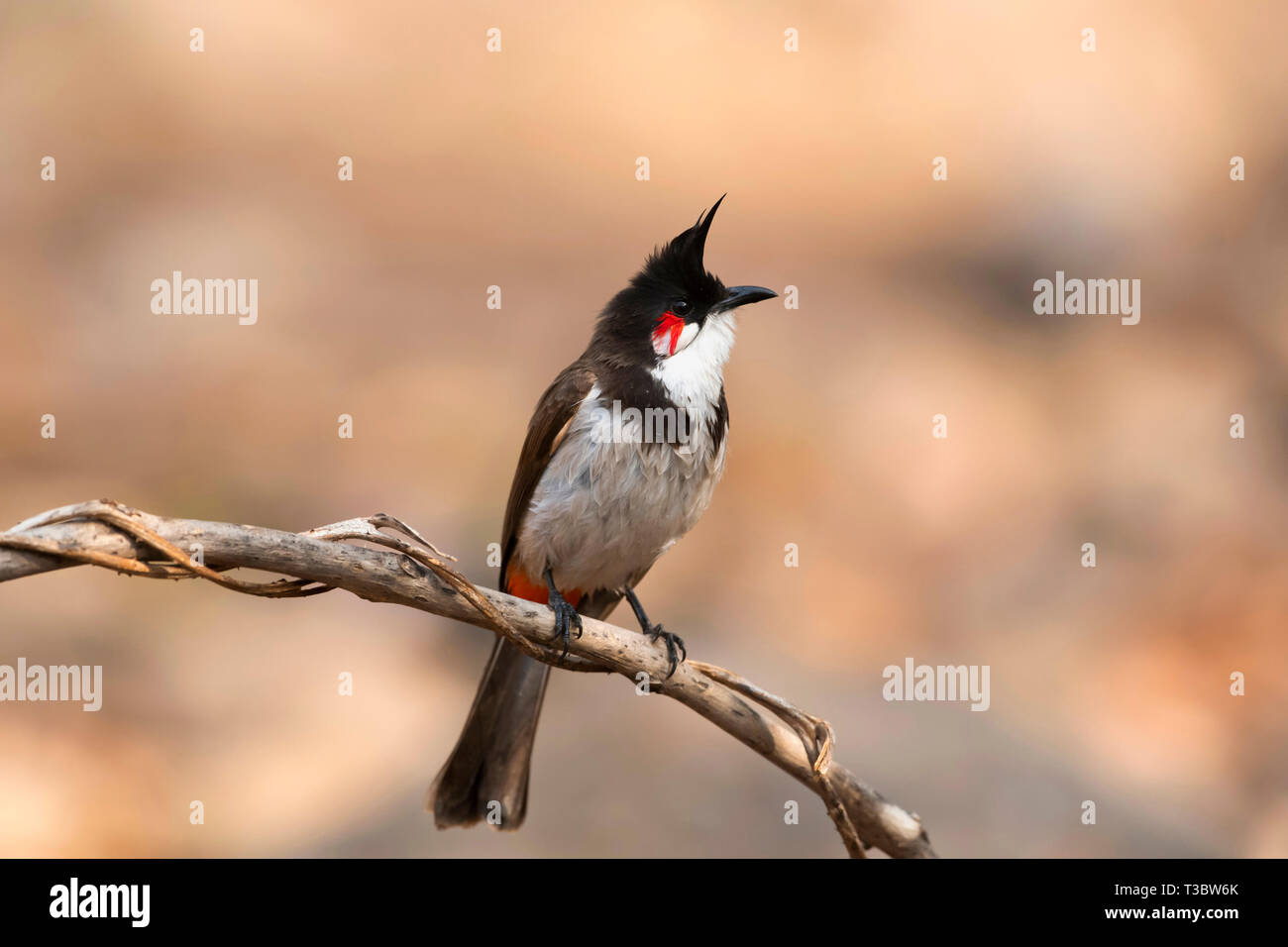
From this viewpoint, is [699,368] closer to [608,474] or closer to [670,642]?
[608,474]

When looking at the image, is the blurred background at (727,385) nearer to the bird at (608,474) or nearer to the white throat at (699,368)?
the bird at (608,474)

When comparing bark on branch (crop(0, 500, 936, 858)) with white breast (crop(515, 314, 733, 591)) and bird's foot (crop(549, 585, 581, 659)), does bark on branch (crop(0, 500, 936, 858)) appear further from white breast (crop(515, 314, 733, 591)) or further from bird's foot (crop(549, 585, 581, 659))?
white breast (crop(515, 314, 733, 591))

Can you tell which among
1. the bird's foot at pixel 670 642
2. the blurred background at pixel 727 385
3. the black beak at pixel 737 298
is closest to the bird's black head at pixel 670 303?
the black beak at pixel 737 298

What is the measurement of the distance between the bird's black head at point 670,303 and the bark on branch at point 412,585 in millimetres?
1041

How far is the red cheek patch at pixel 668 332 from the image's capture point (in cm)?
330

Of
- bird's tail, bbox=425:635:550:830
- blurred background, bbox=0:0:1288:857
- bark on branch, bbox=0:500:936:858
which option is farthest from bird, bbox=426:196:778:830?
blurred background, bbox=0:0:1288:857

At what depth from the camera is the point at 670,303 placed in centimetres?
337

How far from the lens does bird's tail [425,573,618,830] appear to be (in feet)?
10.4

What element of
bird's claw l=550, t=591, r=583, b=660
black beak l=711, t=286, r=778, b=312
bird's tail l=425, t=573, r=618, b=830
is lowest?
bird's tail l=425, t=573, r=618, b=830

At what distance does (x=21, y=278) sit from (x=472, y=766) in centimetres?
591

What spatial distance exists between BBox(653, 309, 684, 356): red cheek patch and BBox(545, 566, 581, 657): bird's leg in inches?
28.6

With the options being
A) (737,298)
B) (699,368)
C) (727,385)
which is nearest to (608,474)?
(699,368)

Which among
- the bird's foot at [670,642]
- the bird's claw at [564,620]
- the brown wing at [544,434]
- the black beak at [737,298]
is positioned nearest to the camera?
the bird's claw at [564,620]

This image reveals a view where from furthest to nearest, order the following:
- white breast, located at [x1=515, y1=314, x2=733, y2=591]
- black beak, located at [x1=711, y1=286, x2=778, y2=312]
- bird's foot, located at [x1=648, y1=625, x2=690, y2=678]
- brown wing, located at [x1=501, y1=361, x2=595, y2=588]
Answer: black beak, located at [x1=711, y1=286, x2=778, y2=312]
brown wing, located at [x1=501, y1=361, x2=595, y2=588]
white breast, located at [x1=515, y1=314, x2=733, y2=591]
bird's foot, located at [x1=648, y1=625, x2=690, y2=678]
